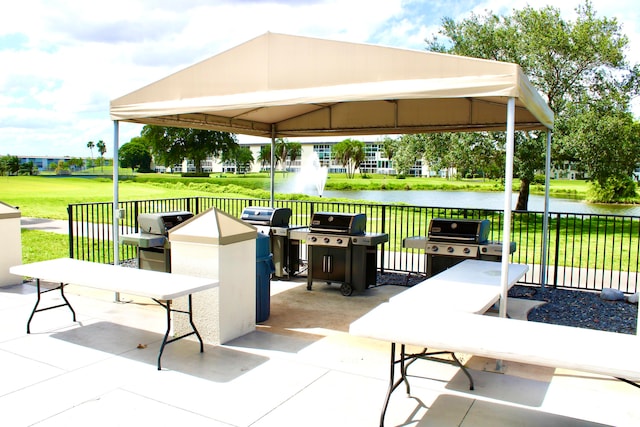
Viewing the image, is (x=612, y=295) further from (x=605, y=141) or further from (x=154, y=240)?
(x=605, y=141)

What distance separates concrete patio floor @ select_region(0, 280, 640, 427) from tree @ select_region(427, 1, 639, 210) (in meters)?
14.8

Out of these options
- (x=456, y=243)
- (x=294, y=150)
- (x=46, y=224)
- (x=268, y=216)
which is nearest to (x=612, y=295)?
(x=456, y=243)

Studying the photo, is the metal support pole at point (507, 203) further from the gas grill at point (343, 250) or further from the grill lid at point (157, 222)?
the grill lid at point (157, 222)

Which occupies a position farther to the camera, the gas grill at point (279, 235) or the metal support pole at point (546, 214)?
the gas grill at point (279, 235)

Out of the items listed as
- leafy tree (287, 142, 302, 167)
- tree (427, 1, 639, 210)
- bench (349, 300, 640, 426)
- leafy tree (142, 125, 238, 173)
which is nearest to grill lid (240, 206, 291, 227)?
bench (349, 300, 640, 426)

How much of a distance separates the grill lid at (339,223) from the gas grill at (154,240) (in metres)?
1.98

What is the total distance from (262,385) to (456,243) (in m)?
3.68

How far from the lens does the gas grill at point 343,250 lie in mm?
6973

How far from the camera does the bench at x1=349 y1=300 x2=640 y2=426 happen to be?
272cm

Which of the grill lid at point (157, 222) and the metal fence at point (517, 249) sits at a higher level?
the grill lid at point (157, 222)

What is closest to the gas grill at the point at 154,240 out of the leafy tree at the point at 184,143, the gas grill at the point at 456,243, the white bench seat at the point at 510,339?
the gas grill at the point at 456,243

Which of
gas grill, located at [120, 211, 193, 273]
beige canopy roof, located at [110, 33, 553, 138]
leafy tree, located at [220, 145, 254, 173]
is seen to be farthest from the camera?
leafy tree, located at [220, 145, 254, 173]

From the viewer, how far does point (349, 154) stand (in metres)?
42.6

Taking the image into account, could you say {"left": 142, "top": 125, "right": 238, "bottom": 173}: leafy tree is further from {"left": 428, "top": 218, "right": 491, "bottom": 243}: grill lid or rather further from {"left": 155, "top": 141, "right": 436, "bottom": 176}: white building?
{"left": 428, "top": 218, "right": 491, "bottom": 243}: grill lid
